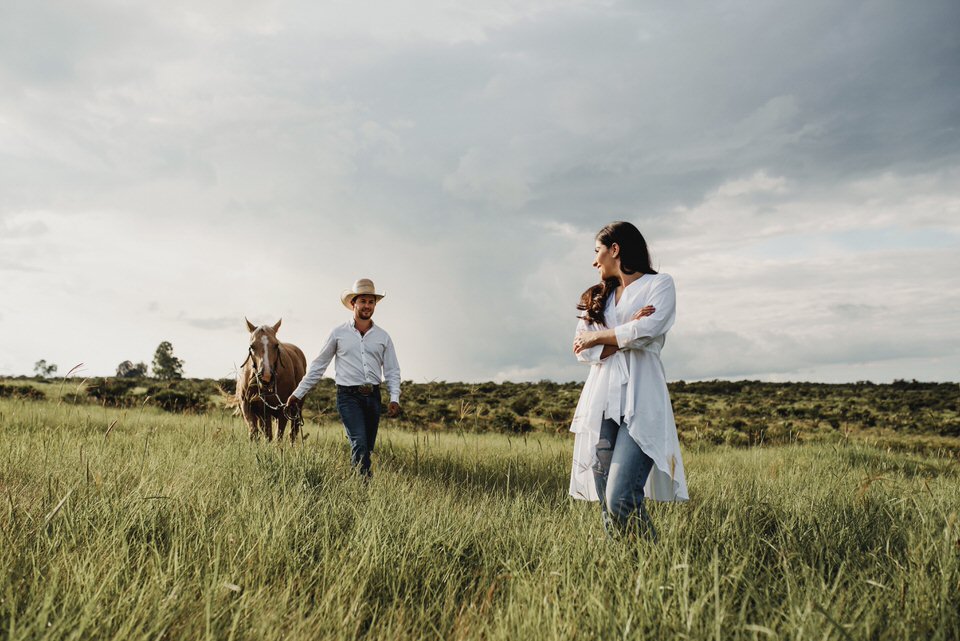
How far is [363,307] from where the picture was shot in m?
7.51

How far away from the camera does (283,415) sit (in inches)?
385

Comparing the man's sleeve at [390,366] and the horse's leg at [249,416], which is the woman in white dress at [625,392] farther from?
the horse's leg at [249,416]

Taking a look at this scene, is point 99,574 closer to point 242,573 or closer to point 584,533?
point 242,573

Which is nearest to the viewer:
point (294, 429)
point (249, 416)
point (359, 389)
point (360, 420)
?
point (360, 420)

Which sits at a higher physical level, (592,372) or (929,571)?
(592,372)

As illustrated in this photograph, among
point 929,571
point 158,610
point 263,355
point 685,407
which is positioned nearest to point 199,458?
point 263,355

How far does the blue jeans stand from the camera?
6953 mm

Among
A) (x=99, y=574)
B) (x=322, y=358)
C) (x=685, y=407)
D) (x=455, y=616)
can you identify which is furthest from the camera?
(x=685, y=407)

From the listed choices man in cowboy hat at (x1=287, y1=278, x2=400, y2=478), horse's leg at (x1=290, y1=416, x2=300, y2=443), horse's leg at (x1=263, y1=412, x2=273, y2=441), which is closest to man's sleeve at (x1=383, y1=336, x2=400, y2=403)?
man in cowboy hat at (x1=287, y1=278, x2=400, y2=478)

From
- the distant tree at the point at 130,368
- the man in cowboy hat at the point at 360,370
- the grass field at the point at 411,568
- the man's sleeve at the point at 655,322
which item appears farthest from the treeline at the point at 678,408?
the distant tree at the point at 130,368

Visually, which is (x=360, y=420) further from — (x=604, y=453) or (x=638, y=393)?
(x=638, y=393)

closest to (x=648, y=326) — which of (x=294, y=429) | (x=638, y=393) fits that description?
(x=638, y=393)

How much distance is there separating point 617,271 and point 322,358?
4402 mm

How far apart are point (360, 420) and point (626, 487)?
4.07 metres
